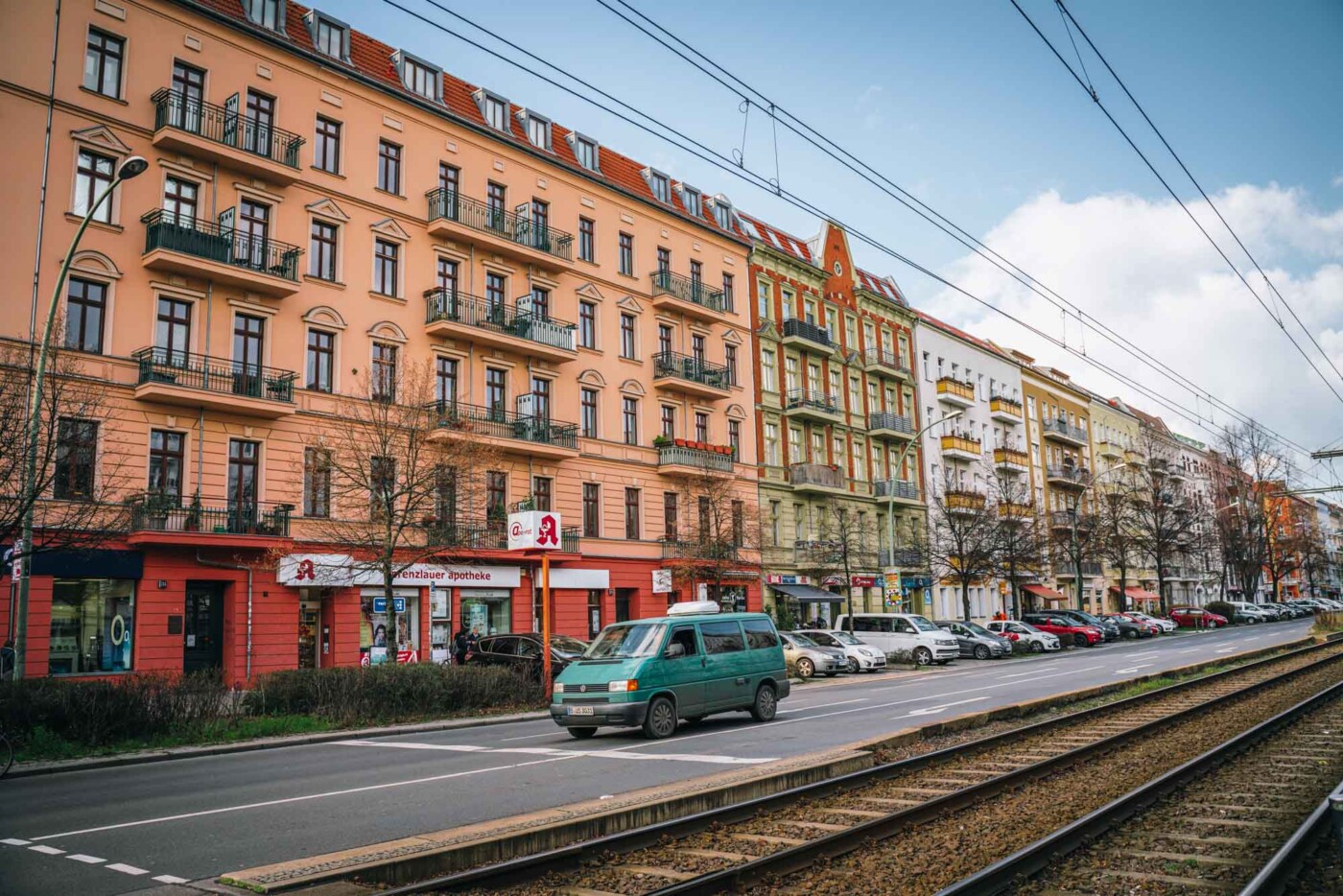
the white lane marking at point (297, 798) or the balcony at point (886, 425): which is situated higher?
the balcony at point (886, 425)

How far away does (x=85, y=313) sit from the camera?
993 inches

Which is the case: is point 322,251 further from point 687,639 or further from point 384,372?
point 687,639

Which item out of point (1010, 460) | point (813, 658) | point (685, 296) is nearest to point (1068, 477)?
point (1010, 460)

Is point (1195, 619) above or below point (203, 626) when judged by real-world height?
below

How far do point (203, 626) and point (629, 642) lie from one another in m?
15.3

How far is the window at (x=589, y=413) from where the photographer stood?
38000 millimetres

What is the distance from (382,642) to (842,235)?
3472 cm

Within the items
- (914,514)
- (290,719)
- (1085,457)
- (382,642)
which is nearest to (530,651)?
(382,642)

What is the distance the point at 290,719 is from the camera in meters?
18.2

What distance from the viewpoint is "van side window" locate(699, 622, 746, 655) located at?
55.8 feet

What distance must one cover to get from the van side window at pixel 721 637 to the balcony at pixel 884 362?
37032mm

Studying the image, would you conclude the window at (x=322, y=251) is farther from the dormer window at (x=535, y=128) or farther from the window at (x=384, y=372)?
the dormer window at (x=535, y=128)

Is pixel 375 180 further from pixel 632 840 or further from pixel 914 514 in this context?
pixel 914 514

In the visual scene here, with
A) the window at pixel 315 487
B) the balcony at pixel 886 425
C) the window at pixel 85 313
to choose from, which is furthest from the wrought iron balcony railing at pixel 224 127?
the balcony at pixel 886 425
